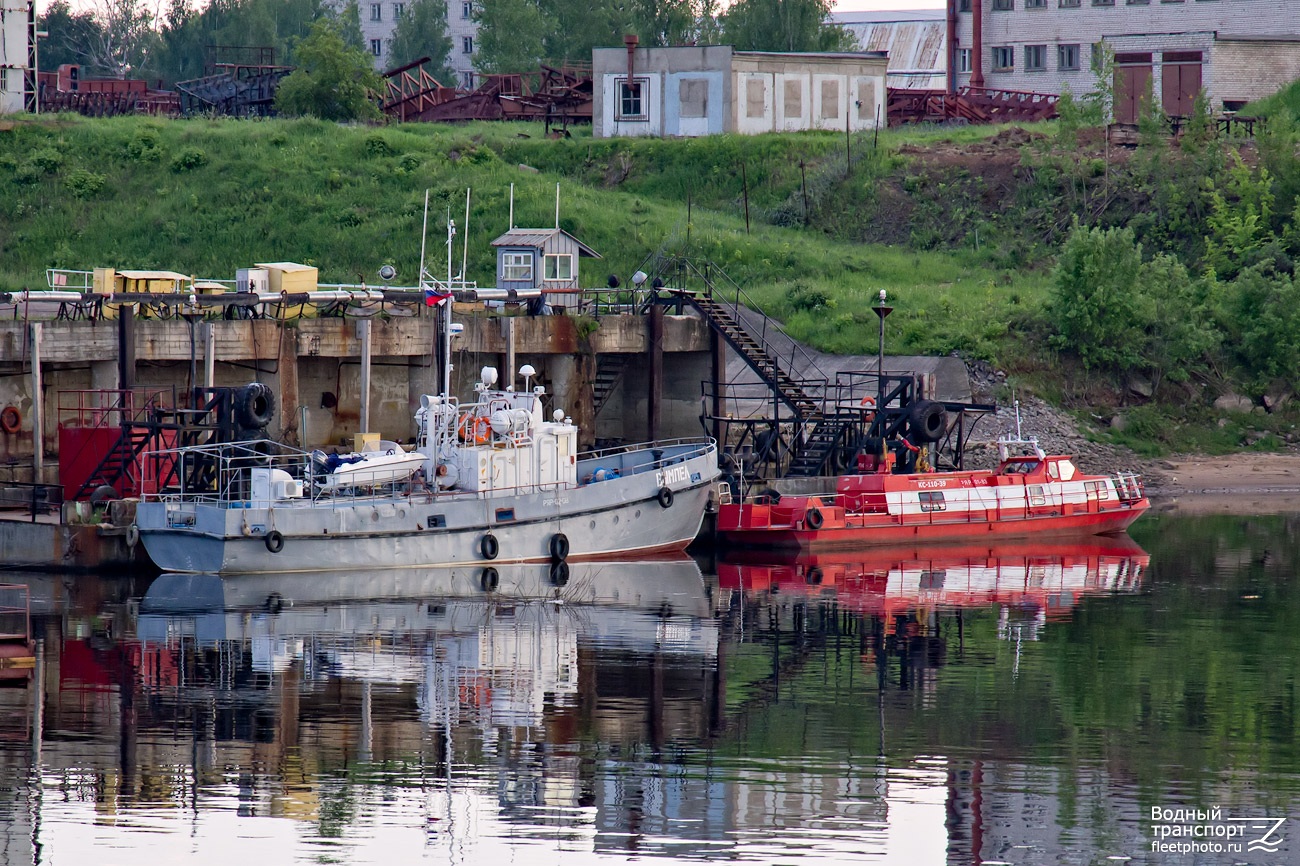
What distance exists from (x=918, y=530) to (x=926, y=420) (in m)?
2.66

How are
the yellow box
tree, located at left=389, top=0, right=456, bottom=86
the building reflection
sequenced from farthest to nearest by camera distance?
tree, located at left=389, top=0, right=456, bottom=86 → the yellow box → the building reflection

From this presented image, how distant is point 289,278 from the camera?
1832 inches

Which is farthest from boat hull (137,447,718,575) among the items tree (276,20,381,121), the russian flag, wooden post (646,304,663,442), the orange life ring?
tree (276,20,381,121)

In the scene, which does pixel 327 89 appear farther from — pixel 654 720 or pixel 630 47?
pixel 654 720

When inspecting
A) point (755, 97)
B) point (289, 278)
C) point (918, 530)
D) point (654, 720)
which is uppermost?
point (755, 97)

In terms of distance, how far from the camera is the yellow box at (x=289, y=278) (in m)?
46.5

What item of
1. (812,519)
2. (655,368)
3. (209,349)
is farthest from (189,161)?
(812,519)

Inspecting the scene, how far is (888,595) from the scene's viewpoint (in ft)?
122

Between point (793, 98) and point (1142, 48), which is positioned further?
point (1142, 48)

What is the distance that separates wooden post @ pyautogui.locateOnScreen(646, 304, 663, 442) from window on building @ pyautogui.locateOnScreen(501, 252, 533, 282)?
14.0 ft

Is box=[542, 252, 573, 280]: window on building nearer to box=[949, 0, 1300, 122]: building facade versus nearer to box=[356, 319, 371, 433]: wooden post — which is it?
box=[356, 319, 371, 433]: wooden post

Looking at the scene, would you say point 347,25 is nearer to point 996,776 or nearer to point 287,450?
point 287,450

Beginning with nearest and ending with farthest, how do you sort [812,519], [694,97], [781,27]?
[812,519], [694,97], [781,27]

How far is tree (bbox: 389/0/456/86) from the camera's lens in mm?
113562
